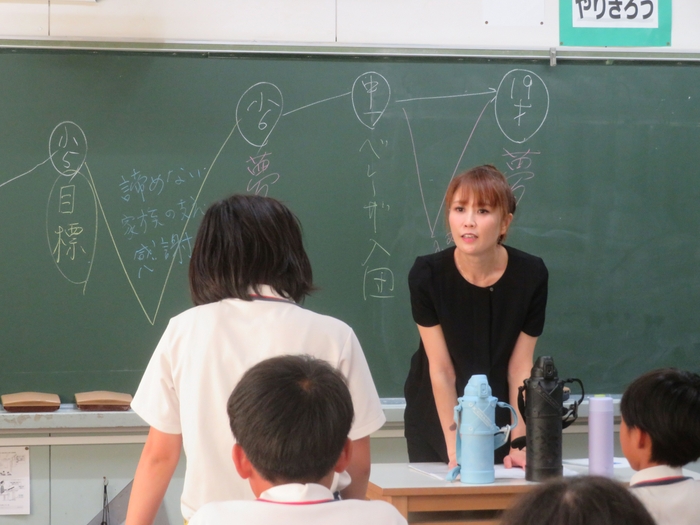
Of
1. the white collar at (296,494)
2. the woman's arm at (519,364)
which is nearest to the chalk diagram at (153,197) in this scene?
the woman's arm at (519,364)

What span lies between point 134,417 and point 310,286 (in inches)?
66.2

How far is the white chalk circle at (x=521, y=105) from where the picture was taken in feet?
10.9

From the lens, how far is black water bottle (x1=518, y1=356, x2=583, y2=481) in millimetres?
2008

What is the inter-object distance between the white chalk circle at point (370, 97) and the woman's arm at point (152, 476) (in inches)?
77.1

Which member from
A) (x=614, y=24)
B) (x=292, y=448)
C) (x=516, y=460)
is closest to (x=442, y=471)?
(x=516, y=460)

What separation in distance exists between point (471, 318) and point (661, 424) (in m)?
0.76

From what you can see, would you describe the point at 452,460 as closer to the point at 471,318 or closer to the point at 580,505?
the point at 471,318

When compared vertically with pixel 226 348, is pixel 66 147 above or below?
above

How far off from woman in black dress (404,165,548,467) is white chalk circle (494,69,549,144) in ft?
3.27

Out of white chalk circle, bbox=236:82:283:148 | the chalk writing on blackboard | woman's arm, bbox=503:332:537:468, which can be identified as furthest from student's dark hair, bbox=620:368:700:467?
white chalk circle, bbox=236:82:283:148

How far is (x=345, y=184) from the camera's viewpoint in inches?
128

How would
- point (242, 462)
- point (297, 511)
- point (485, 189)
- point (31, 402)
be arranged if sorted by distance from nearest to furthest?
point (297, 511) → point (242, 462) → point (485, 189) → point (31, 402)

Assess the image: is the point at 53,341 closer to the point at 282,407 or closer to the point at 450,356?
the point at 450,356

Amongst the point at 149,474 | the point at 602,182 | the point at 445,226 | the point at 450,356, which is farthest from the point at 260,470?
the point at 602,182
